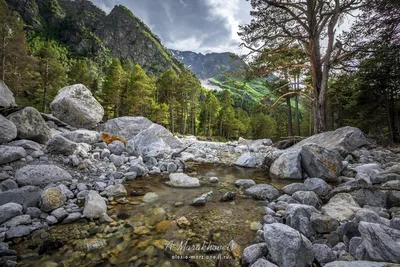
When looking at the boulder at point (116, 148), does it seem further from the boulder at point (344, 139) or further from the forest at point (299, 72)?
the boulder at point (344, 139)

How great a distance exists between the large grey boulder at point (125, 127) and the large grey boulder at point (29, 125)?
4944mm

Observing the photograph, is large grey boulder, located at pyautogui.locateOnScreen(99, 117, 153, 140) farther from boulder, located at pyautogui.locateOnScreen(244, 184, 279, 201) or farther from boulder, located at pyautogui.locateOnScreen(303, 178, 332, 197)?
boulder, located at pyautogui.locateOnScreen(303, 178, 332, 197)

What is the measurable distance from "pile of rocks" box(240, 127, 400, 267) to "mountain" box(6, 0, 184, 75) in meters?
120

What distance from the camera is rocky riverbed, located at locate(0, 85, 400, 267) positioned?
2297 mm

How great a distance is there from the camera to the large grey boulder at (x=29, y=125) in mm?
6117

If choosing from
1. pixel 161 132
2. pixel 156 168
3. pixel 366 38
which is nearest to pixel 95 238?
pixel 156 168

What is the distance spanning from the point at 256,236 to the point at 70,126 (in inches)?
444

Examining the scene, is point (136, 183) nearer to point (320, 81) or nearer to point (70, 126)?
point (70, 126)

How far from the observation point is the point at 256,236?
288 cm

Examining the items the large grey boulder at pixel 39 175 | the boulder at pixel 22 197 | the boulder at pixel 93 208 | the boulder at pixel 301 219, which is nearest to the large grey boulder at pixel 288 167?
the boulder at pixel 301 219

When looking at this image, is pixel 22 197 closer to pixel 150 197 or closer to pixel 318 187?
pixel 150 197

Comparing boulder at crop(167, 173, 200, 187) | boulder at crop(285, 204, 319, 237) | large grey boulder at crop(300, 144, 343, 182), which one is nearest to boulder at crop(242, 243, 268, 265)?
boulder at crop(285, 204, 319, 237)

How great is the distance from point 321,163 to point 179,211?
4289 mm

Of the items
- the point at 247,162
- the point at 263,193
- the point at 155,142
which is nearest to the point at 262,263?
the point at 263,193
